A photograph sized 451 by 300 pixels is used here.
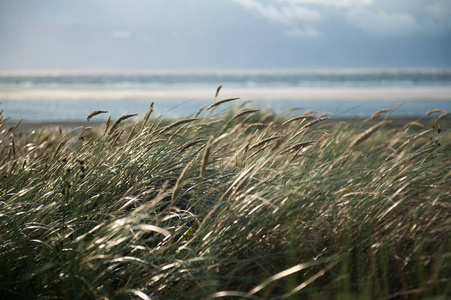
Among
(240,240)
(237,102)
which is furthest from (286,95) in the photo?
(240,240)

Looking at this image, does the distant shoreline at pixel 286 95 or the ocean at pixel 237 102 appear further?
Result: the distant shoreline at pixel 286 95

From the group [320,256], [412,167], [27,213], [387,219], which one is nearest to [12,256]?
[27,213]

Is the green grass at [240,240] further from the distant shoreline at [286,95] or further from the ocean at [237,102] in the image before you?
the distant shoreline at [286,95]

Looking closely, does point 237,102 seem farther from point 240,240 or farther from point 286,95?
point 286,95

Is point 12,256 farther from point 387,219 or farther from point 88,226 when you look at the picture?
point 387,219

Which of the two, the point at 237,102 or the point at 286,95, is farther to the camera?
the point at 286,95

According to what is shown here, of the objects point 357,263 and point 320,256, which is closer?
point 357,263

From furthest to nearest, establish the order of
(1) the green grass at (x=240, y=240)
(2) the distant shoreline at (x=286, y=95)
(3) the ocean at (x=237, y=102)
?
(2) the distant shoreline at (x=286, y=95) < (3) the ocean at (x=237, y=102) < (1) the green grass at (x=240, y=240)

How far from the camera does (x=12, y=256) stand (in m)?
2.35

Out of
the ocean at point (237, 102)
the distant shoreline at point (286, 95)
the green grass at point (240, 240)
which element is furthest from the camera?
the distant shoreline at point (286, 95)

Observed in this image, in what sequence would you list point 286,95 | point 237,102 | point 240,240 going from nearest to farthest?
point 240,240 → point 237,102 → point 286,95

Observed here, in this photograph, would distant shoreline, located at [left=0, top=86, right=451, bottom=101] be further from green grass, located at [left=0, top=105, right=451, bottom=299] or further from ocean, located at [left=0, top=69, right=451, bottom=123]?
green grass, located at [left=0, top=105, right=451, bottom=299]

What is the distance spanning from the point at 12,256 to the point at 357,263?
161 centimetres

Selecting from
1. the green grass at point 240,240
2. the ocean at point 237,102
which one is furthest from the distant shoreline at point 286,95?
the green grass at point 240,240
